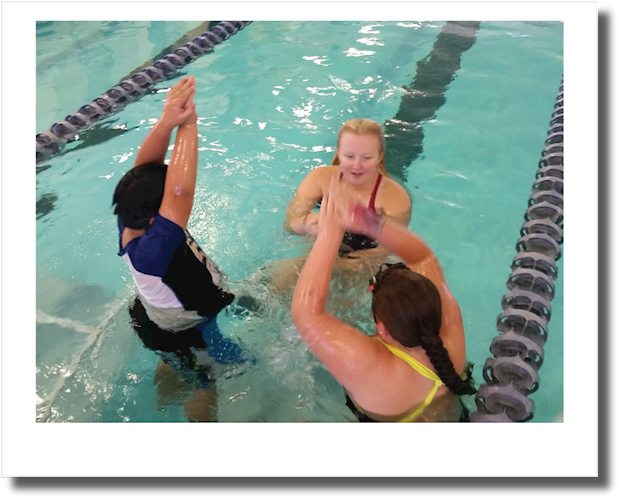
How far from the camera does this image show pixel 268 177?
4.45m

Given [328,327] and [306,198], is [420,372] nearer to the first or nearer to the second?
[328,327]

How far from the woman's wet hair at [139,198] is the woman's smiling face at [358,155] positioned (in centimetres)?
124

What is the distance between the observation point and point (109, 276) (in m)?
3.55

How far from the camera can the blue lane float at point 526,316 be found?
2158 millimetres

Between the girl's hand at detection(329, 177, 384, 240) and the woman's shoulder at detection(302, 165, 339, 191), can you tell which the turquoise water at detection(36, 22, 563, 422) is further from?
the girl's hand at detection(329, 177, 384, 240)

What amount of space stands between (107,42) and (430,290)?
21.4 feet

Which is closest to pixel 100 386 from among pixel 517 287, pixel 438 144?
pixel 517 287

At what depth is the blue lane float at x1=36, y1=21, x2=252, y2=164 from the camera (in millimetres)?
4426

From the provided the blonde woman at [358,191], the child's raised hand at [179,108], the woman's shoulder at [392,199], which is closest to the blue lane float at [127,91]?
the blonde woman at [358,191]

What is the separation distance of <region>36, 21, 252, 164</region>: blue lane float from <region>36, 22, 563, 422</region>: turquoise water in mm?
105

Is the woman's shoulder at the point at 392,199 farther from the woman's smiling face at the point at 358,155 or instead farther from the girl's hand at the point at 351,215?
the girl's hand at the point at 351,215

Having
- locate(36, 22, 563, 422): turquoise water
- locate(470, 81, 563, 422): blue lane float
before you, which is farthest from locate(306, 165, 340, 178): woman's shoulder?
locate(470, 81, 563, 422): blue lane float

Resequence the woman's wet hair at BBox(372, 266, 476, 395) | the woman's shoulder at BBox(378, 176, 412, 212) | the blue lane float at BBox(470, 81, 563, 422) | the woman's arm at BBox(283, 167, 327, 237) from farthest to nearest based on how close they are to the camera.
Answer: the woman's arm at BBox(283, 167, 327, 237), the woman's shoulder at BBox(378, 176, 412, 212), the blue lane float at BBox(470, 81, 563, 422), the woman's wet hair at BBox(372, 266, 476, 395)
